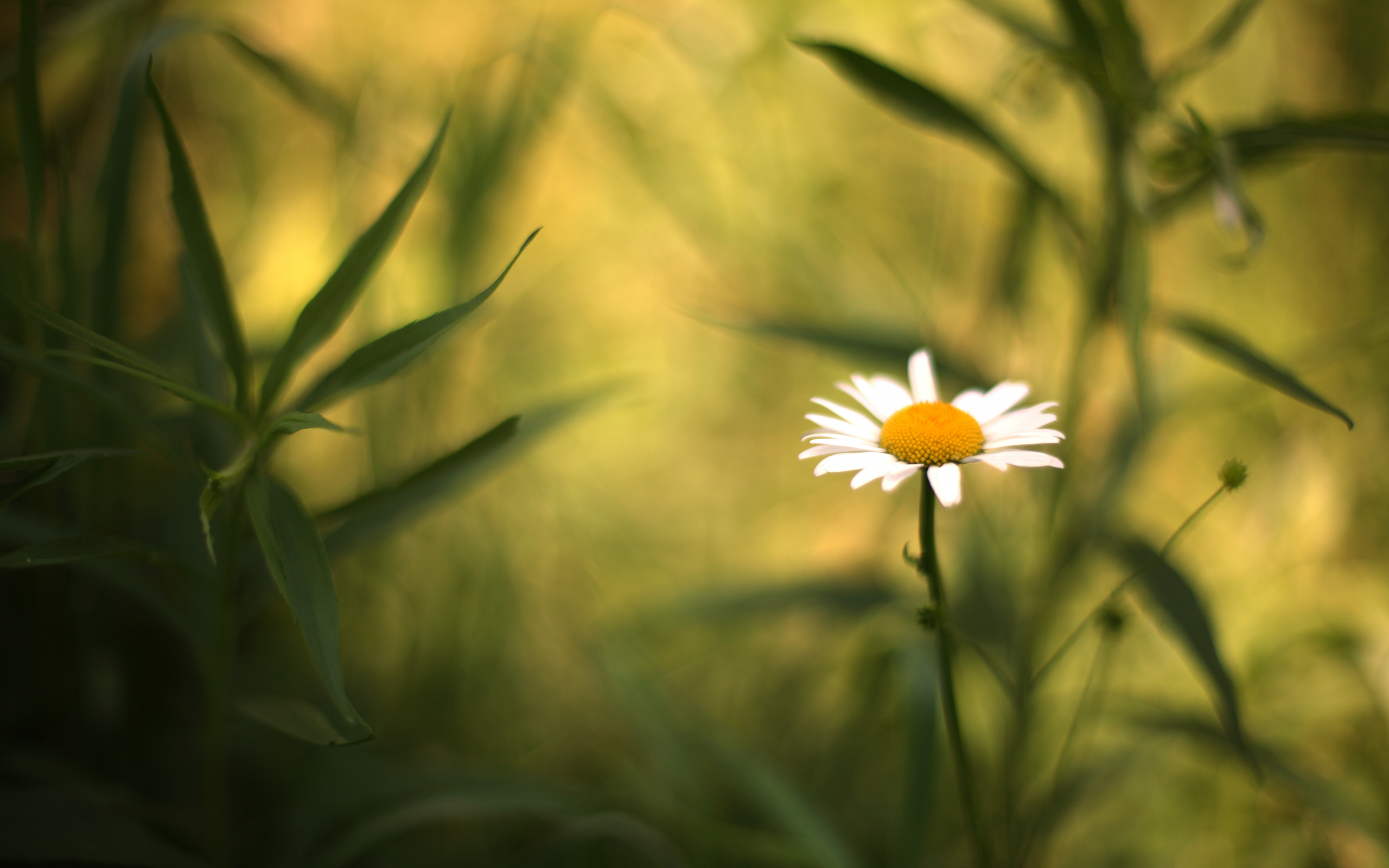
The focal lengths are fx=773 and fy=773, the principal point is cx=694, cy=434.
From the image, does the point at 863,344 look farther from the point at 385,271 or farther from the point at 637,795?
the point at 385,271

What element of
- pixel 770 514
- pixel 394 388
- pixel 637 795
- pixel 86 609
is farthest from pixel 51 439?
pixel 770 514

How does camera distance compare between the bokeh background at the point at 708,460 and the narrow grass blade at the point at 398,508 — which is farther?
the bokeh background at the point at 708,460

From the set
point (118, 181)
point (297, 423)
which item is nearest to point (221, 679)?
point (297, 423)

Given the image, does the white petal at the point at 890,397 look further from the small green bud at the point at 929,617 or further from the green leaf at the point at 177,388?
the green leaf at the point at 177,388

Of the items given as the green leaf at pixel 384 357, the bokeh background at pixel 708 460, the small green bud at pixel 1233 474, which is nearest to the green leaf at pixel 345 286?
the green leaf at pixel 384 357

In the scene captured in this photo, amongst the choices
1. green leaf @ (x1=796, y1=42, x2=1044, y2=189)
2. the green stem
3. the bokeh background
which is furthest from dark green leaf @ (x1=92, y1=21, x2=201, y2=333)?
green leaf @ (x1=796, y1=42, x2=1044, y2=189)

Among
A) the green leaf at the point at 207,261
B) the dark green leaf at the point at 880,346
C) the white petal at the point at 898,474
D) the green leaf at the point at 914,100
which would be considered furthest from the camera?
the dark green leaf at the point at 880,346

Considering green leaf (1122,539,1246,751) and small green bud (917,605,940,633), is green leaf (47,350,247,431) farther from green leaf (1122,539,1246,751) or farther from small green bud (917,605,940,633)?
green leaf (1122,539,1246,751)
